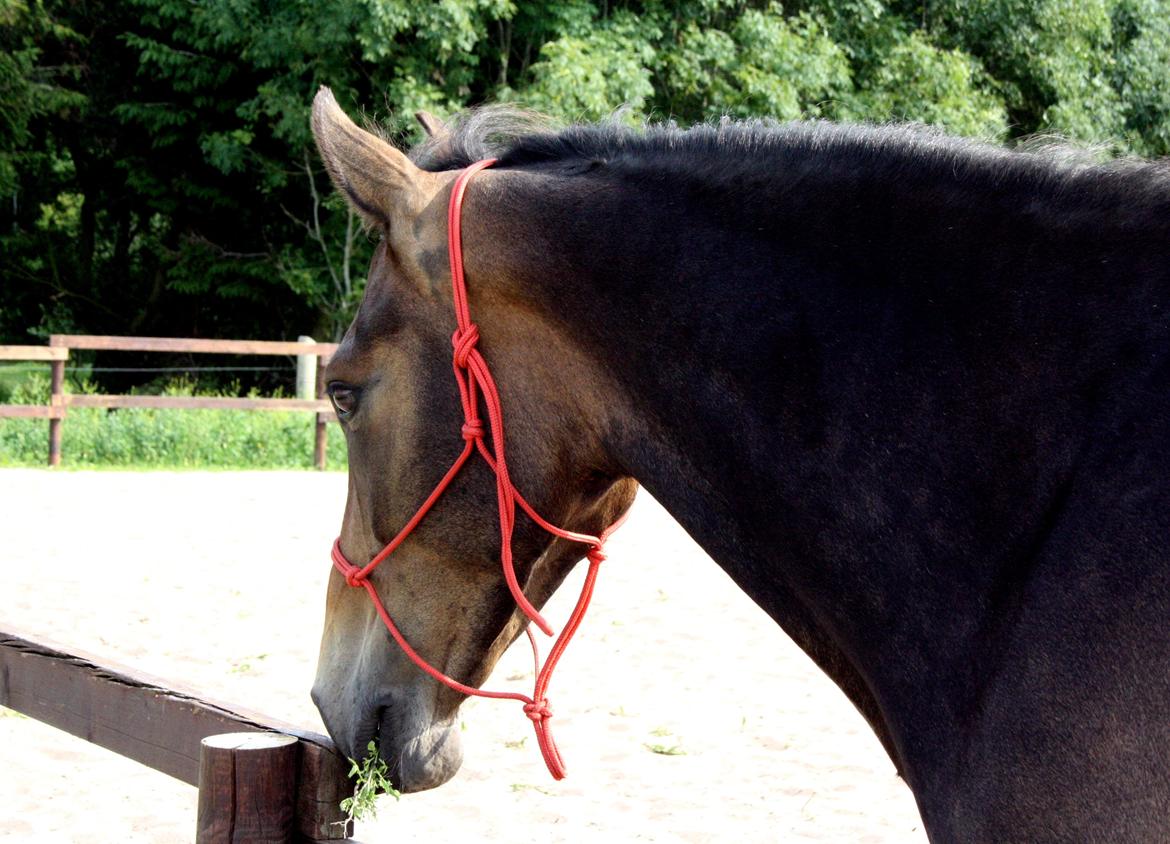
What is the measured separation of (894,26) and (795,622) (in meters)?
20.8

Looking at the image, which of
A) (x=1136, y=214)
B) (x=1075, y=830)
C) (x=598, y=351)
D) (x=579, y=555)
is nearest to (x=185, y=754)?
(x=579, y=555)

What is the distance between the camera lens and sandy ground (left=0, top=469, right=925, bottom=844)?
425 cm

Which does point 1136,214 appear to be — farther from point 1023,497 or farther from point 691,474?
point 691,474

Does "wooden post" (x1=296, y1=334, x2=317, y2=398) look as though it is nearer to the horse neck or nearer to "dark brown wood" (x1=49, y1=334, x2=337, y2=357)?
"dark brown wood" (x1=49, y1=334, x2=337, y2=357)

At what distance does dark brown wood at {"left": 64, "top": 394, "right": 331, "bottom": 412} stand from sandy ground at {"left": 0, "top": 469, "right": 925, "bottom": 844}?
166 inches

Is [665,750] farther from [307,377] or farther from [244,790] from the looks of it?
[307,377]

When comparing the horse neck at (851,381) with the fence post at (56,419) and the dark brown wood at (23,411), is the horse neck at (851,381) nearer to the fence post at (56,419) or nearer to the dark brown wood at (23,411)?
the fence post at (56,419)

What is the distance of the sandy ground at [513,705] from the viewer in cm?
425

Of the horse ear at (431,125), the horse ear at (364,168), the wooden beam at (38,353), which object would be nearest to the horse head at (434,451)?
the horse ear at (364,168)

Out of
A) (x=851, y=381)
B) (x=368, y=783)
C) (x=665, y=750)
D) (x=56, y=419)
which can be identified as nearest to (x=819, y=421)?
(x=851, y=381)

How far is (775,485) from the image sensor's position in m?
1.72

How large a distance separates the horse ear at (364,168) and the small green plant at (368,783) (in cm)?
92

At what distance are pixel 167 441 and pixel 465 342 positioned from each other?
43.9 feet

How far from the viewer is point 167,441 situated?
567 inches
